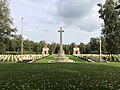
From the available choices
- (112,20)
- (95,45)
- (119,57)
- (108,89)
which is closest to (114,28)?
(112,20)

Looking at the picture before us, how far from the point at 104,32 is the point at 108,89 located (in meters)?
44.2

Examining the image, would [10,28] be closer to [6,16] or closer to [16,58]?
[6,16]

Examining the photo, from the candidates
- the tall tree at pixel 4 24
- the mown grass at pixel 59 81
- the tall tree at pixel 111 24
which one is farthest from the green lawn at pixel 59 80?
the tall tree at pixel 111 24

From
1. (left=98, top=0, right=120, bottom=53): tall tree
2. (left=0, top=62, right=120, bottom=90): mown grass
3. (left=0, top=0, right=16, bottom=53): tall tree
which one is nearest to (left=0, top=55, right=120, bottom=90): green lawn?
(left=0, top=62, right=120, bottom=90): mown grass

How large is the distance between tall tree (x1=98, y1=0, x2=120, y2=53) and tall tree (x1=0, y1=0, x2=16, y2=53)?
18.5 m

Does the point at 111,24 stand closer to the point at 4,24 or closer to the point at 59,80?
the point at 4,24

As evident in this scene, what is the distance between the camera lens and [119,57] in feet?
163

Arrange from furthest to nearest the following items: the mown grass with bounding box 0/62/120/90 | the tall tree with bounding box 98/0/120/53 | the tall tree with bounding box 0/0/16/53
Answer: the tall tree with bounding box 98/0/120/53, the tall tree with bounding box 0/0/16/53, the mown grass with bounding box 0/62/120/90

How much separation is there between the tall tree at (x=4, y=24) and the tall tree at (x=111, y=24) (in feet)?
60.8

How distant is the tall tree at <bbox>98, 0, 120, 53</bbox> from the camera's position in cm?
5169

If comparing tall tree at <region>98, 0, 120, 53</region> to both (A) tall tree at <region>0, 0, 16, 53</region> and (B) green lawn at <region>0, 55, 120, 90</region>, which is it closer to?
(A) tall tree at <region>0, 0, 16, 53</region>

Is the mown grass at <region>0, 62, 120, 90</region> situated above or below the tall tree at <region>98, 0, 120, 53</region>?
below

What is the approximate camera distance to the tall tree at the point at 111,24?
170ft

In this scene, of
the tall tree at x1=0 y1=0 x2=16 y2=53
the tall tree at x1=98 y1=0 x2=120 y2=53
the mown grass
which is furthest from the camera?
the tall tree at x1=98 y1=0 x2=120 y2=53
